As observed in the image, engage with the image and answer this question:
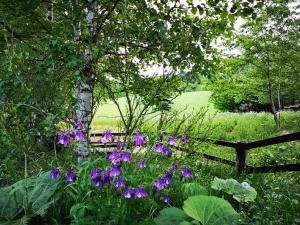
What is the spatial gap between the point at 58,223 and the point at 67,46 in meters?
2.26

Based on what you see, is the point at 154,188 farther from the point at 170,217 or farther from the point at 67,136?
the point at 67,136

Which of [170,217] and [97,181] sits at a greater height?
[97,181]

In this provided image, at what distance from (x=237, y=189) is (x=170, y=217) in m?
1.45

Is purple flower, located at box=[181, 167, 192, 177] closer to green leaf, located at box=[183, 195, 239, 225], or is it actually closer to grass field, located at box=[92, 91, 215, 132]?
green leaf, located at box=[183, 195, 239, 225]

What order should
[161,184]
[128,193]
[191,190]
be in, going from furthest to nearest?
[191,190]
[161,184]
[128,193]

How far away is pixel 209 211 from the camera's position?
319 cm

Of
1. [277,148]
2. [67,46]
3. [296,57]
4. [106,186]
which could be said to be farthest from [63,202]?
[296,57]

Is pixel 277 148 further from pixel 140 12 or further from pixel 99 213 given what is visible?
pixel 99 213

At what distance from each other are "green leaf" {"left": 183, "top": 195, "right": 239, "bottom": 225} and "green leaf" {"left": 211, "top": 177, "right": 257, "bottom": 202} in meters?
0.89

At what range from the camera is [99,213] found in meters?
2.73

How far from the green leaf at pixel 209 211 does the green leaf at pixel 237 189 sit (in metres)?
0.89

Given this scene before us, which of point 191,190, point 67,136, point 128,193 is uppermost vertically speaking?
point 67,136

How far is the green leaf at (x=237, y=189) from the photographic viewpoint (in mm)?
4176

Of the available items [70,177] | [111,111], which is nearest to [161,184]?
[70,177]
